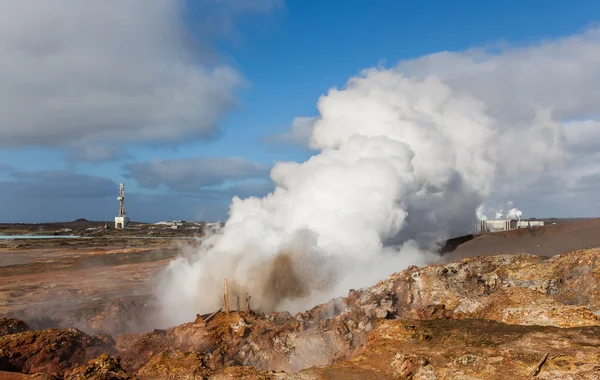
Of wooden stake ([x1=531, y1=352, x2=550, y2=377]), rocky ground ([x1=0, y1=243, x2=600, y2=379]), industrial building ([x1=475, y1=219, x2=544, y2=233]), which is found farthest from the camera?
industrial building ([x1=475, y1=219, x2=544, y2=233])

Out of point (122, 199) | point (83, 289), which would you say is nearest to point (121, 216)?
point (122, 199)

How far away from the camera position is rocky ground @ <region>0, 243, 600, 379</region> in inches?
484

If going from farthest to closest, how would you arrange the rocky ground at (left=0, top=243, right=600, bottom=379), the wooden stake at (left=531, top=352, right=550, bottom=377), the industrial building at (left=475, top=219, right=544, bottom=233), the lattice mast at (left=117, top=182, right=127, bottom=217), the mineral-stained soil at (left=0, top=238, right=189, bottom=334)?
1. the lattice mast at (left=117, top=182, right=127, bottom=217)
2. the industrial building at (left=475, top=219, right=544, bottom=233)
3. the mineral-stained soil at (left=0, top=238, right=189, bottom=334)
4. the rocky ground at (left=0, top=243, right=600, bottom=379)
5. the wooden stake at (left=531, top=352, right=550, bottom=377)

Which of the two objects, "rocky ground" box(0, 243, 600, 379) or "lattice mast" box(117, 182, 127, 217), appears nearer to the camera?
"rocky ground" box(0, 243, 600, 379)

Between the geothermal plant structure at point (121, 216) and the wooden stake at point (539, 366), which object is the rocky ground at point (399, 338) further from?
the geothermal plant structure at point (121, 216)

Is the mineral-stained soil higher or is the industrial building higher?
the industrial building

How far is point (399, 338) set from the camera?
14484 millimetres

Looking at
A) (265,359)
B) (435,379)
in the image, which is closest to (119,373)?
(265,359)

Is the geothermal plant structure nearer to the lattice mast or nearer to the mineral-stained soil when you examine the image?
the lattice mast

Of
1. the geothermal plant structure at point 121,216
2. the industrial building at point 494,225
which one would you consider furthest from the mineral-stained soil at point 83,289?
the geothermal plant structure at point 121,216

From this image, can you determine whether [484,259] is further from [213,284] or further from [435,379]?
[213,284]

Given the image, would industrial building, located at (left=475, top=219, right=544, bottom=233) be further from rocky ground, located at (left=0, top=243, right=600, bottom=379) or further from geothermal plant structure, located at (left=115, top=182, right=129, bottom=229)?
geothermal plant structure, located at (left=115, top=182, right=129, bottom=229)

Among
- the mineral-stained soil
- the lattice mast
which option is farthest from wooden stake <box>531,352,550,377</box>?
the lattice mast

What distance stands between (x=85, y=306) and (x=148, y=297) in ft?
11.8
